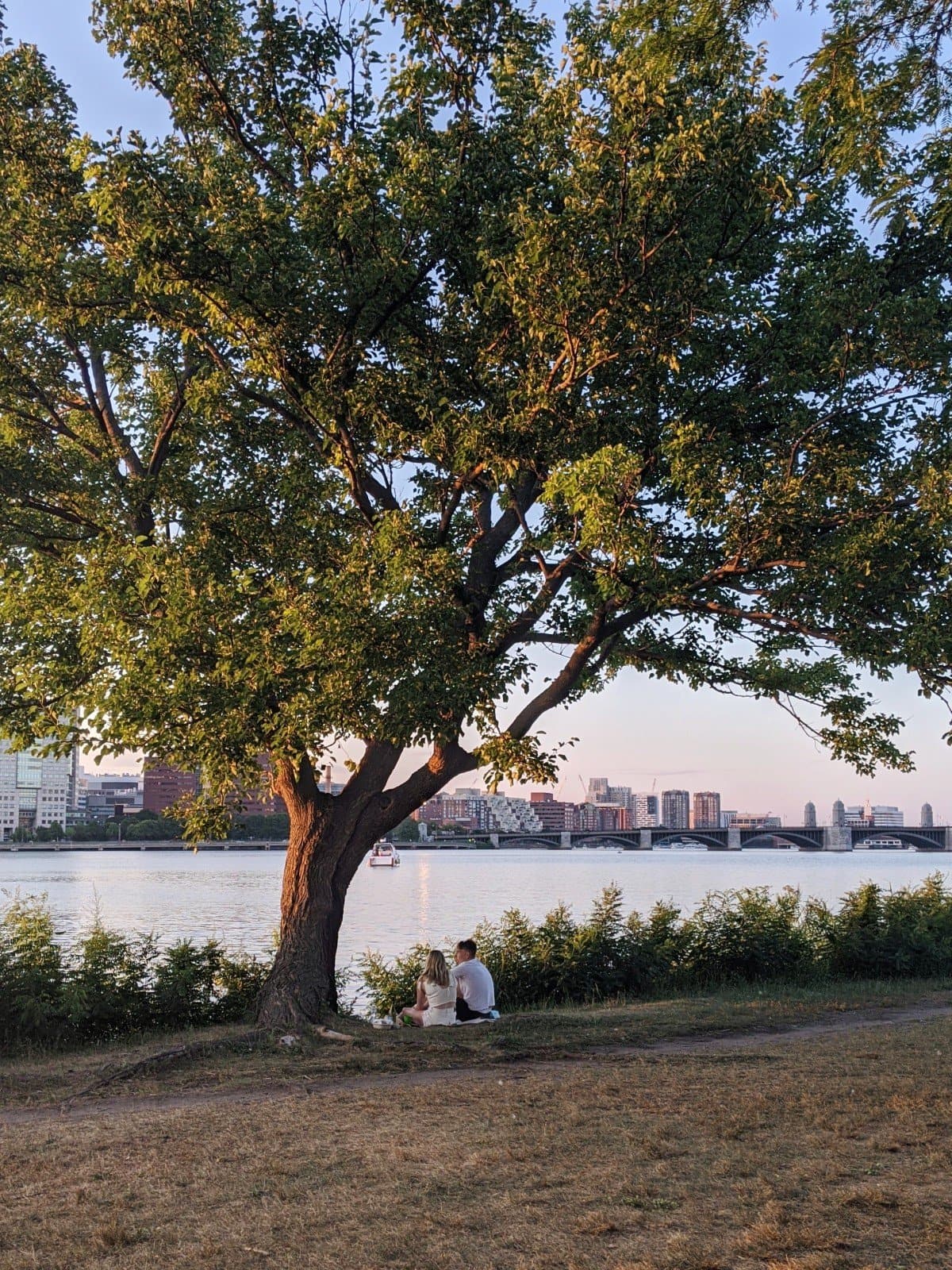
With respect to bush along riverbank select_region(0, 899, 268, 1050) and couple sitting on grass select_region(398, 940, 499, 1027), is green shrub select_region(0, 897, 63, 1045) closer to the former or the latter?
bush along riverbank select_region(0, 899, 268, 1050)

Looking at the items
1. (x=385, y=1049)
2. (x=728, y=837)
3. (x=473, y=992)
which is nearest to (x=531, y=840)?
(x=728, y=837)

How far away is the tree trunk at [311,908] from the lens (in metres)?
13.5

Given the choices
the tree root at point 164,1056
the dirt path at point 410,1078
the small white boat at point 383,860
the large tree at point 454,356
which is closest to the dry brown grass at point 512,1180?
the dirt path at point 410,1078

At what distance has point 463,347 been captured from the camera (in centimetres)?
1233

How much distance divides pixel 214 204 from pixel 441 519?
4501mm

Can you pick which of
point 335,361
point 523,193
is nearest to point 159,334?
point 335,361

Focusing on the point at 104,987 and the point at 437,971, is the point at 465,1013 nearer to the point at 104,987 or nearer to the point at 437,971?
the point at 437,971

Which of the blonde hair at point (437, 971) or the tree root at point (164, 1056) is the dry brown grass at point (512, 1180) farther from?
the blonde hair at point (437, 971)

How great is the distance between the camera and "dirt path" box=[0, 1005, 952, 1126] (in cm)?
920

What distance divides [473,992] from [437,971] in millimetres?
518

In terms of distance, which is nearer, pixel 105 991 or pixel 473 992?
Answer: pixel 473 992

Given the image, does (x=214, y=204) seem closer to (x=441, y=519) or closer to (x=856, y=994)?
(x=441, y=519)

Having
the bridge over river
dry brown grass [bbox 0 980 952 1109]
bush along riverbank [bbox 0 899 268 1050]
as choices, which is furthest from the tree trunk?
the bridge over river

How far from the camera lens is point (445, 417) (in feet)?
39.5
